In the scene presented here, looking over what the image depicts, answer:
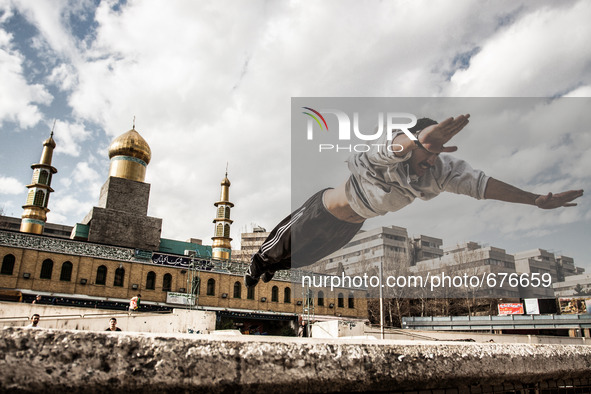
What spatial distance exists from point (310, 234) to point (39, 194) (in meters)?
33.2

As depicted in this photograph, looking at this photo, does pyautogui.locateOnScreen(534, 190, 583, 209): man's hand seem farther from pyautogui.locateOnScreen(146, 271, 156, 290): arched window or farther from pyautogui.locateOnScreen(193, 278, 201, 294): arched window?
pyautogui.locateOnScreen(146, 271, 156, 290): arched window

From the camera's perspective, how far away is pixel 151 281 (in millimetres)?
31797

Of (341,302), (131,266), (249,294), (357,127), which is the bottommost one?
(341,302)

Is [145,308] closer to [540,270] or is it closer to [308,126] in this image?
[308,126]

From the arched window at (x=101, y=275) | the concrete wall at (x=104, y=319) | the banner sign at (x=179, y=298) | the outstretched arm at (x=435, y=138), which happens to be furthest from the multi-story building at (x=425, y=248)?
the arched window at (x=101, y=275)

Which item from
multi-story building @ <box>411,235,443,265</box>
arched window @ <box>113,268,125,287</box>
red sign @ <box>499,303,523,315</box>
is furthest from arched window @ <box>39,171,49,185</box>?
red sign @ <box>499,303,523,315</box>

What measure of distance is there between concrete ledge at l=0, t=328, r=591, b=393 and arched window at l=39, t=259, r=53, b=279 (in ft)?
104

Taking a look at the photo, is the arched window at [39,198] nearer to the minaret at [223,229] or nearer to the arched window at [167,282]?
the arched window at [167,282]

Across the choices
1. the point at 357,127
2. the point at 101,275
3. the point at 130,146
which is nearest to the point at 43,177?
the point at 130,146

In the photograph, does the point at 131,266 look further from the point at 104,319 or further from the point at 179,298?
the point at 104,319

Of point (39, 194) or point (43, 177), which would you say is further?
point (43, 177)

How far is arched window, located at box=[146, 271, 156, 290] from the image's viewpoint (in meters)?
31.5

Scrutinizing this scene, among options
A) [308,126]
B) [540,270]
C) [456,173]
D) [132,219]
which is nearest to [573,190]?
[540,270]

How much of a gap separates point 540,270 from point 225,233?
3470cm
